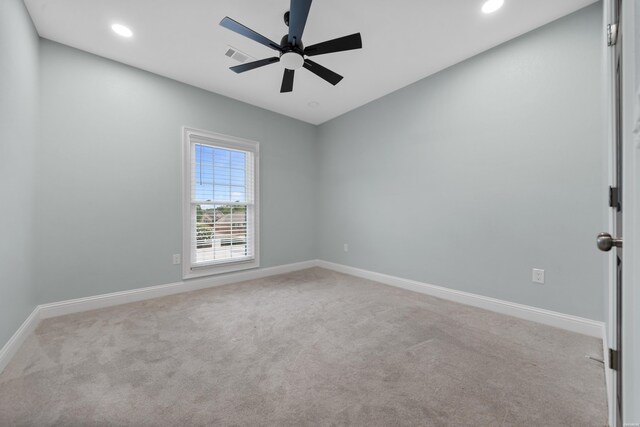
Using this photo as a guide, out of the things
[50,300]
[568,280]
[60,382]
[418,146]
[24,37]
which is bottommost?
[60,382]

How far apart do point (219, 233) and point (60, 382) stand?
222 centimetres

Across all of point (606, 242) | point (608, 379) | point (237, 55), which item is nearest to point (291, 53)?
point (237, 55)

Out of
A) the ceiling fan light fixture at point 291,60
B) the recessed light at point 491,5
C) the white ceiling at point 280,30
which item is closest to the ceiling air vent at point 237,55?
the white ceiling at point 280,30

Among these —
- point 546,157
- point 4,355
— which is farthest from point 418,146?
point 4,355

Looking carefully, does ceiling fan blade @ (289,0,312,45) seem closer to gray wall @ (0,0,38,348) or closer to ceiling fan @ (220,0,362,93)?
ceiling fan @ (220,0,362,93)

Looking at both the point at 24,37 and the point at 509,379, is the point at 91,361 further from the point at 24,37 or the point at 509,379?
the point at 509,379

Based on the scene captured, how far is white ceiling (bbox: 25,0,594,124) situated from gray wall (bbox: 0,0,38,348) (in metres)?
0.40

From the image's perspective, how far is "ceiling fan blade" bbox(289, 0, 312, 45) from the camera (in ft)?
5.29

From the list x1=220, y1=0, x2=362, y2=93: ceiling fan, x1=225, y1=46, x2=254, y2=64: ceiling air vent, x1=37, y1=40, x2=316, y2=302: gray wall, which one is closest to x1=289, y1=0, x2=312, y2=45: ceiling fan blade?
x1=220, y1=0, x2=362, y2=93: ceiling fan

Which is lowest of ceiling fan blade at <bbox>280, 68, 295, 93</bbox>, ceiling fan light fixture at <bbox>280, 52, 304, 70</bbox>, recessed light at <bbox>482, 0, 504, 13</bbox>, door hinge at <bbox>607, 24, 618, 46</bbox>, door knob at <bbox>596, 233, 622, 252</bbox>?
door knob at <bbox>596, 233, 622, 252</bbox>

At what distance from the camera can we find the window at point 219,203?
3.29m

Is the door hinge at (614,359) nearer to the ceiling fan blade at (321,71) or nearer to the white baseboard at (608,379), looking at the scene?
the white baseboard at (608,379)

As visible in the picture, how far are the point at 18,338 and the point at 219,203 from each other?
85.3 inches

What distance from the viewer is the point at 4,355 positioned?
165 centimetres
